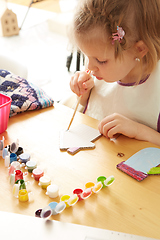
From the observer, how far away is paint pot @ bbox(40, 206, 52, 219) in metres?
0.62

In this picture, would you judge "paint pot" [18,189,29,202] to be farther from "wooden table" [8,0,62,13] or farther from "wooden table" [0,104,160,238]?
"wooden table" [8,0,62,13]

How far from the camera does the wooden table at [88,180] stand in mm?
634

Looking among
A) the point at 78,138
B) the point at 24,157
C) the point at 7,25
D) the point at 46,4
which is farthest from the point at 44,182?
the point at 46,4

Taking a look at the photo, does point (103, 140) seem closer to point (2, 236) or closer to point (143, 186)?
point (143, 186)

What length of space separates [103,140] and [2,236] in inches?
16.4

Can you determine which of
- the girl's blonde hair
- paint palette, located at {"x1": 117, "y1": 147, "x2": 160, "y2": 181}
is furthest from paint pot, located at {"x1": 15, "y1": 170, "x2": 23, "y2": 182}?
the girl's blonde hair

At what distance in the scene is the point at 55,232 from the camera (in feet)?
1.98

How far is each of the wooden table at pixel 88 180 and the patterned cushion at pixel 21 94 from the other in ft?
0.15

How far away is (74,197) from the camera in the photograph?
2.15 feet

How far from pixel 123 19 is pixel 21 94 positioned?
1.41 feet

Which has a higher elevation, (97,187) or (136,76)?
(136,76)

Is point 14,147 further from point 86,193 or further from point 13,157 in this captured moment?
point 86,193

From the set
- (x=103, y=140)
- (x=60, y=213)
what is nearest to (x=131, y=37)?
(x=103, y=140)

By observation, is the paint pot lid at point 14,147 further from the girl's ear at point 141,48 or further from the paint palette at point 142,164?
the girl's ear at point 141,48
